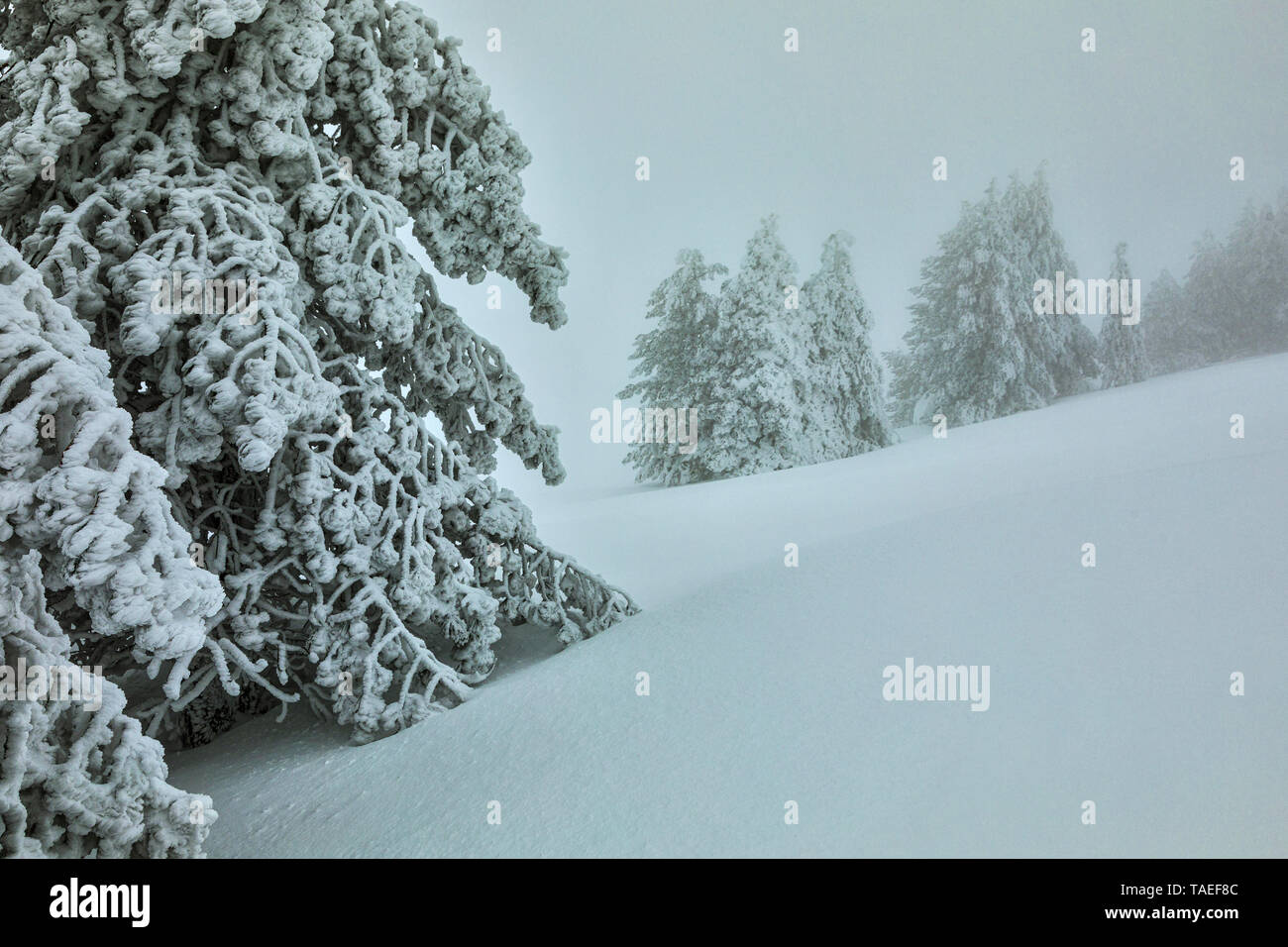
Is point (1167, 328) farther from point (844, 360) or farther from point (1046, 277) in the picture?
point (844, 360)

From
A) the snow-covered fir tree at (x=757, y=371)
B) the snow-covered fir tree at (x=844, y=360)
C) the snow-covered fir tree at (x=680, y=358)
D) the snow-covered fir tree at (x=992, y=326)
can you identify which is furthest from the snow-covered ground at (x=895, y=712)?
the snow-covered fir tree at (x=992, y=326)

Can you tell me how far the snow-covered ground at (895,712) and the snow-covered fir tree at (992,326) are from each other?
9.99 m

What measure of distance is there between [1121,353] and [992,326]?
1911 mm

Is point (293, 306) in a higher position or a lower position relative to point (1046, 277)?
lower

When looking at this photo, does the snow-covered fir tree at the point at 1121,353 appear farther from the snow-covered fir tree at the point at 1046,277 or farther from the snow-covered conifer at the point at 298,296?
the snow-covered conifer at the point at 298,296

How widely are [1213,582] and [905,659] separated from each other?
125 centimetres

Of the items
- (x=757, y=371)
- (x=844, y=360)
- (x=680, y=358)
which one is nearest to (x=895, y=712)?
(x=757, y=371)

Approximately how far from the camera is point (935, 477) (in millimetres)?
5500

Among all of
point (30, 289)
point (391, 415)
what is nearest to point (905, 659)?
point (391, 415)

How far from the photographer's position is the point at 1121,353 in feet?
49.0

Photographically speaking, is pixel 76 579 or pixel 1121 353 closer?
pixel 76 579

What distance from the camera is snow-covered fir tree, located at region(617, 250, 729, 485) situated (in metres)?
12.3

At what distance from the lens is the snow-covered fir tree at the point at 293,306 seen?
338cm

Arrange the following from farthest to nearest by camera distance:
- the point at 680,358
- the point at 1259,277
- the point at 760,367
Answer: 1. the point at 1259,277
2. the point at 680,358
3. the point at 760,367
